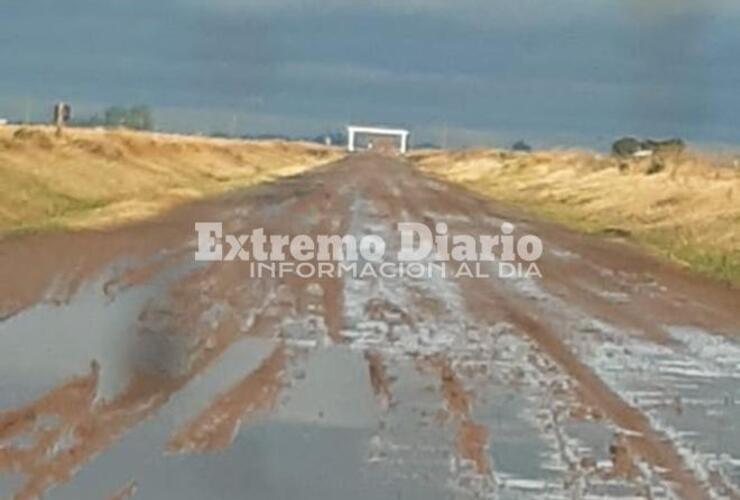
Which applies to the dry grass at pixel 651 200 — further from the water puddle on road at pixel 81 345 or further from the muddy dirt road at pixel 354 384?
the water puddle on road at pixel 81 345

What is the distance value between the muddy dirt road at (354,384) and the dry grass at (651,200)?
26.2ft

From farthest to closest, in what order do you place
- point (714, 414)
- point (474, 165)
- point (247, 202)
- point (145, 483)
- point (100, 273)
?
1. point (474, 165)
2. point (247, 202)
3. point (100, 273)
4. point (714, 414)
5. point (145, 483)

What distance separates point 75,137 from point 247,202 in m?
19.5

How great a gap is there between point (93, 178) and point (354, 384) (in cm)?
3922

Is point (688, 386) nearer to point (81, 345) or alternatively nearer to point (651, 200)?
point (81, 345)

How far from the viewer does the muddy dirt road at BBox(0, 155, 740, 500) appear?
10477 millimetres

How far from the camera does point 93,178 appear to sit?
172ft

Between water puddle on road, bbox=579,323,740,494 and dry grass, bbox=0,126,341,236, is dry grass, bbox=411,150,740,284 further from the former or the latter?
dry grass, bbox=0,126,341,236

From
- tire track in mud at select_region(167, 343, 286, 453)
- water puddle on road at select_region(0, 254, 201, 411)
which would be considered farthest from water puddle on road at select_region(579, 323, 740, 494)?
water puddle on road at select_region(0, 254, 201, 411)

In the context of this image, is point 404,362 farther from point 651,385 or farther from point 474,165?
point 474,165

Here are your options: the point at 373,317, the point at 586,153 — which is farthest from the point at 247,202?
the point at 586,153

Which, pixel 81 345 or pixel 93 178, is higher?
pixel 93 178

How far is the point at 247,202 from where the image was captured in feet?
156

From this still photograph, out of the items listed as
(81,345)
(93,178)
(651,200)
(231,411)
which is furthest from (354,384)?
(93,178)
